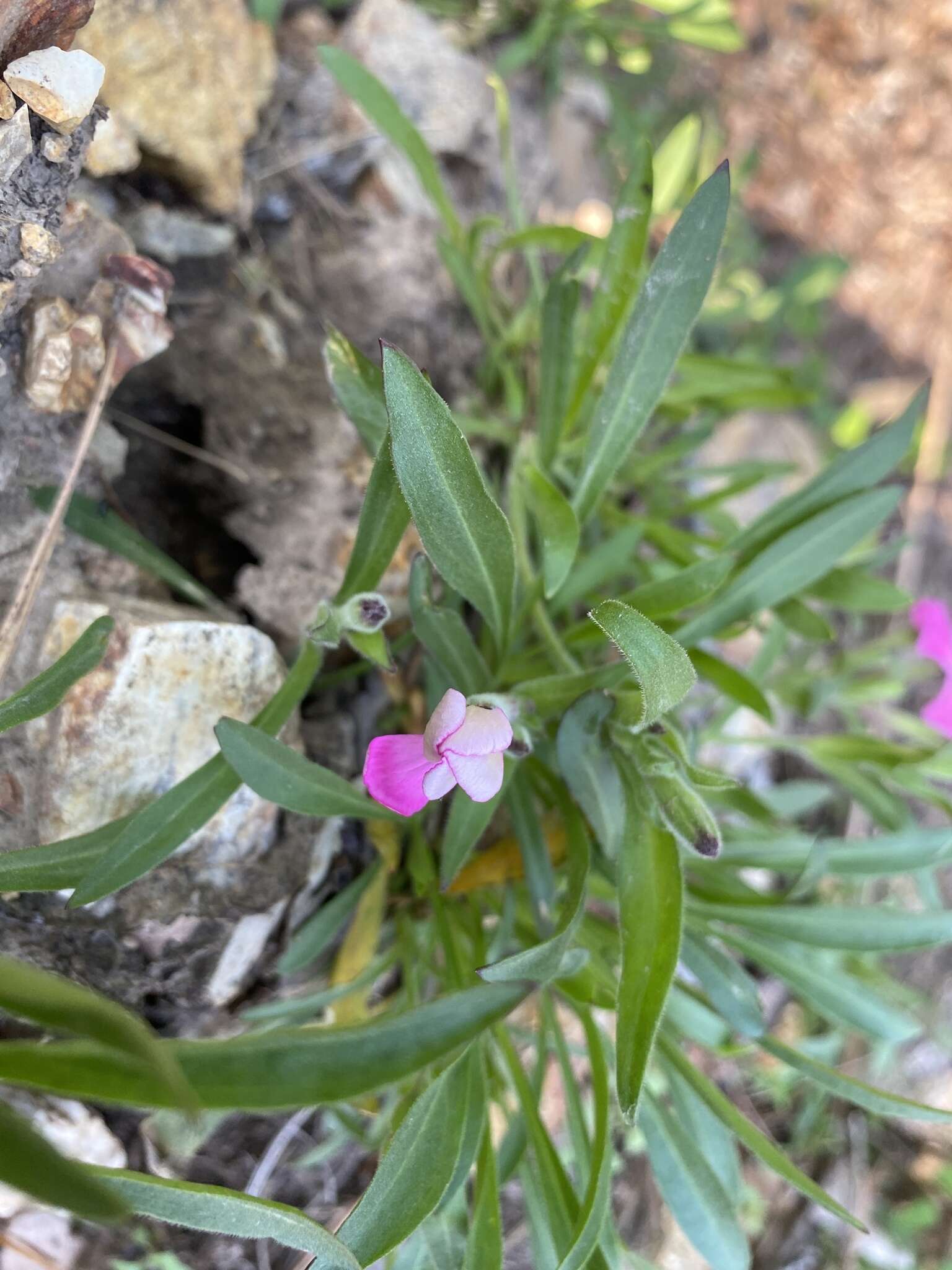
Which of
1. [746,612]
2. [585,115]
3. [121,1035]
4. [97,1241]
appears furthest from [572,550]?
[585,115]

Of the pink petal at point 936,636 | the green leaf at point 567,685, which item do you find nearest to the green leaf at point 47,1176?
the green leaf at point 567,685

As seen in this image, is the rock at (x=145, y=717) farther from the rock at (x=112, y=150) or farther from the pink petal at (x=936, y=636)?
the pink petal at (x=936, y=636)

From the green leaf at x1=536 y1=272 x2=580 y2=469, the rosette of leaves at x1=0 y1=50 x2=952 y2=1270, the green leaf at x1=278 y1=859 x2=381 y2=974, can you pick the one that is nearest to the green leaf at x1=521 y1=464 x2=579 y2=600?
the rosette of leaves at x1=0 y1=50 x2=952 y2=1270

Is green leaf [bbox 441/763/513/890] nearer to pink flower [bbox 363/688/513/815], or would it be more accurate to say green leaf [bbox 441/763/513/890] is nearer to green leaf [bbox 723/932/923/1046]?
pink flower [bbox 363/688/513/815]

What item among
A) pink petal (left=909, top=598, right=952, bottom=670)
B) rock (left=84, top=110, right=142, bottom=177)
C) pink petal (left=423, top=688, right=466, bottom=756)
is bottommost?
pink petal (left=909, top=598, right=952, bottom=670)

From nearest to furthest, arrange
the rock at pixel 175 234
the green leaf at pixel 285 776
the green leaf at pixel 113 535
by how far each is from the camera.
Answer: the green leaf at pixel 285 776, the green leaf at pixel 113 535, the rock at pixel 175 234

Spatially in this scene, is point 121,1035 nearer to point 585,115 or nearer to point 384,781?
point 384,781
